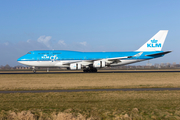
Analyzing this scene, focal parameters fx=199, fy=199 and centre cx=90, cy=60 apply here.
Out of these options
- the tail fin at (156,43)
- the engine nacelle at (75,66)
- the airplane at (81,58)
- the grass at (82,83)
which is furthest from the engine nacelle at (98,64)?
the grass at (82,83)

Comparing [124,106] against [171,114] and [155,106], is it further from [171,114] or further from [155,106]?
[171,114]

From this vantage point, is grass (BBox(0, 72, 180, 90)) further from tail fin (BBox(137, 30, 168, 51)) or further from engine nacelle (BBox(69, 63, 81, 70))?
tail fin (BBox(137, 30, 168, 51))

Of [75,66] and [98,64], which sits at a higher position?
[98,64]

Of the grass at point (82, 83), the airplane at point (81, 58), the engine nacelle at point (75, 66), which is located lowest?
the grass at point (82, 83)

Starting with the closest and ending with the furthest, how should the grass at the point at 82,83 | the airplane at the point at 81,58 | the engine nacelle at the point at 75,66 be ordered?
the grass at the point at 82,83 < the engine nacelle at the point at 75,66 < the airplane at the point at 81,58

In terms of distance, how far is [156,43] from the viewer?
1831 inches

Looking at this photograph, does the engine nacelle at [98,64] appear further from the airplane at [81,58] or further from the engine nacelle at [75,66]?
the engine nacelle at [75,66]

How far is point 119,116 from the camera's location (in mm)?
9305

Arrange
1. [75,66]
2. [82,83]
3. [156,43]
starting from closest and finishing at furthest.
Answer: [82,83] < [75,66] < [156,43]

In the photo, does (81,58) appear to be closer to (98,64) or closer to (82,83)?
(98,64)

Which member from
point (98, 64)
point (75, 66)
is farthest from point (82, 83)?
point (98, 64)

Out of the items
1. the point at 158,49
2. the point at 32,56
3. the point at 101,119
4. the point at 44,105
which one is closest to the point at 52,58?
the point at 32,56

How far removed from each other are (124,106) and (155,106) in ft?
5.57

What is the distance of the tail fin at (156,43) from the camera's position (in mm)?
46500
